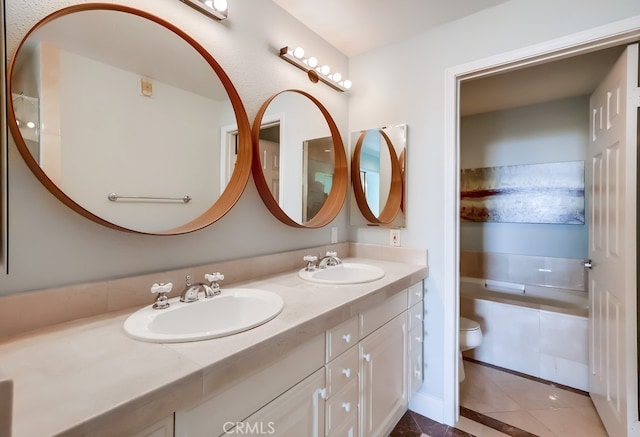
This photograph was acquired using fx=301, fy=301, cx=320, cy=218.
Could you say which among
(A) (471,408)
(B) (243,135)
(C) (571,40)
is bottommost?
(A) (471,408)

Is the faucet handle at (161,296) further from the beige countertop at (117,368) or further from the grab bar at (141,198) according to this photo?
the grab bar at (141,198)

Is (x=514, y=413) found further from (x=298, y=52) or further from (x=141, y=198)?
(x=298, y=52)

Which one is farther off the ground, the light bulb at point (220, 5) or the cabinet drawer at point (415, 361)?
the light bulb at point (220, 5)

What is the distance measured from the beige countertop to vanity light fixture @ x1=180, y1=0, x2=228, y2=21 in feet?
4.05

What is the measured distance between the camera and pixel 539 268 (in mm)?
2928

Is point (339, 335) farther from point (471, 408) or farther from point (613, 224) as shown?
point (613, 224)

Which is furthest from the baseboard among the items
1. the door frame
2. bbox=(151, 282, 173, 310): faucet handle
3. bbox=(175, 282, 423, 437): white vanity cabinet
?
bbox=(151, 282, 173, 310): faucet handle

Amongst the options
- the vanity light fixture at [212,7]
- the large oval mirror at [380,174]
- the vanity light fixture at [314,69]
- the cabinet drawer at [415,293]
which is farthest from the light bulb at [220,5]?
the cabinet drawer at [415,293]

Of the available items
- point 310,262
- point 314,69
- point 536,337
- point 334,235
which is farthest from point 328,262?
point 536,337

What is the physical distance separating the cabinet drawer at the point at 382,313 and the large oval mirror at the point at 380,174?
556 millimetres

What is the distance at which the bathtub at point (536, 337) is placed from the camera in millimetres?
2121

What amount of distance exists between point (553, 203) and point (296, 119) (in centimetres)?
261

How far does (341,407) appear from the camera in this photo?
116 cm

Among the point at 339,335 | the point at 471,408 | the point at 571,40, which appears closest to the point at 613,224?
the point at 571,40
